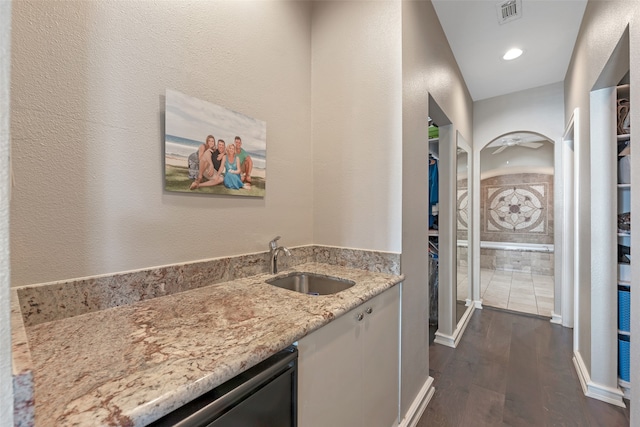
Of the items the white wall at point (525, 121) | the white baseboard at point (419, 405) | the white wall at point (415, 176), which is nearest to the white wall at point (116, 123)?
the white wall at point (415, 176)

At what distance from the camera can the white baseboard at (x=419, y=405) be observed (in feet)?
5.02

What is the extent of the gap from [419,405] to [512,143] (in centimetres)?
555

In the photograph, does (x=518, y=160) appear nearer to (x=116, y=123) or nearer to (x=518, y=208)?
(x=518, y=208)

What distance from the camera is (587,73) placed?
77.3 inches

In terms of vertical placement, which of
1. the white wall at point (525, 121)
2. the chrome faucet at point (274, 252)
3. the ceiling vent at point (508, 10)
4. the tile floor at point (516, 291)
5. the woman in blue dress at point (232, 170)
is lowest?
the tile floor at point (516, 291)

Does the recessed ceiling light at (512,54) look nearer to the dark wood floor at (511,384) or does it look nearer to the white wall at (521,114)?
the white wall at (521,114)

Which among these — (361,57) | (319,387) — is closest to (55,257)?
(319,387)

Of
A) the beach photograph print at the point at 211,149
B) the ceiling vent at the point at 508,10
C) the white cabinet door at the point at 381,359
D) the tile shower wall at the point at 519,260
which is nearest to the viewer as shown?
the beach photograph print at the point at 211,149

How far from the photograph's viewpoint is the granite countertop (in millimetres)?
472

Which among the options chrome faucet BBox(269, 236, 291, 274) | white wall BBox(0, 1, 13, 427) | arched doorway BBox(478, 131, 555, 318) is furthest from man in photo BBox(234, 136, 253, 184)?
arched doorway BBox(478, 131, 555, 318)

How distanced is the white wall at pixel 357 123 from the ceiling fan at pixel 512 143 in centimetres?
467

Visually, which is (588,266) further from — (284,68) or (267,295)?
(284,68)

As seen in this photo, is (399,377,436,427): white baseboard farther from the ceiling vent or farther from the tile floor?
the ceiling vent

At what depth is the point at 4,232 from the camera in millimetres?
318
